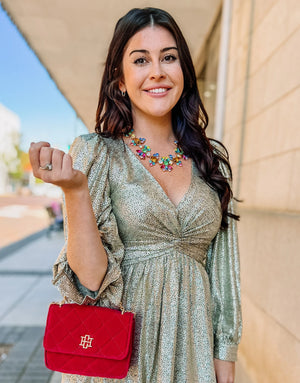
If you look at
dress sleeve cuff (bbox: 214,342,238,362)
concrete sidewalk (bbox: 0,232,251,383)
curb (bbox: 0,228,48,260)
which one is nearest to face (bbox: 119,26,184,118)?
dress sleeve cuff (bbox: 214,342,238,362)

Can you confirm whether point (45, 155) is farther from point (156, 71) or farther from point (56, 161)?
point (156, 71)

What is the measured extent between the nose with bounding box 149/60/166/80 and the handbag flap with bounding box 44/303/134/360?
84cm

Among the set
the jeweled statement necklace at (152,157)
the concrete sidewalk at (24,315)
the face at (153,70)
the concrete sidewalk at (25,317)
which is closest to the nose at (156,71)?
→ the face at (153,70)

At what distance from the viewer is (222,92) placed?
12.8 ft

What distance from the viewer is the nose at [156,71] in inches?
49.3

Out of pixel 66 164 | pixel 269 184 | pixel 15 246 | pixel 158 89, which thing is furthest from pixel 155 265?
pixel 15 246

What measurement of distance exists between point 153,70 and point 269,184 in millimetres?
1566

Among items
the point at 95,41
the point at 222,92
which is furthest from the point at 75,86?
the point at 222,92

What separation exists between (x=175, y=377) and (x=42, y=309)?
12.3ft

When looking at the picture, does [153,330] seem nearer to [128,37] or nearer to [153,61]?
[153,61]

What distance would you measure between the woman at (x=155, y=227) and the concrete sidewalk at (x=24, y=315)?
88.5 inches

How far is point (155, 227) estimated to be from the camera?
121cm

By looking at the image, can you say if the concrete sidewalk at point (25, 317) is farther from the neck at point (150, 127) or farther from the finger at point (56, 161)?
the finger at point (56, 161)

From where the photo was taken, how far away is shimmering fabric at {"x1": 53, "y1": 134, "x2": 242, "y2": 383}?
1171 mm
